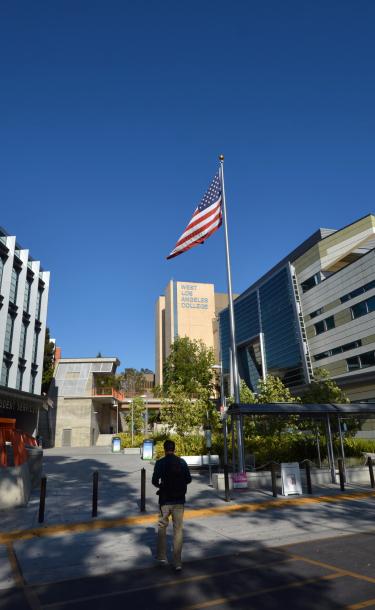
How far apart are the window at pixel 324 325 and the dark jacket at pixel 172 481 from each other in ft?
143

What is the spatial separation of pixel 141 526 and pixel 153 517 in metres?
0.84

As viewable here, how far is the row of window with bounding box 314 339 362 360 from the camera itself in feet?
143

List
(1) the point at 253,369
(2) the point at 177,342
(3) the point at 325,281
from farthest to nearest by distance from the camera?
(1) the point at 253,369, (2) the point at 177,342, (3) the point at 325,281

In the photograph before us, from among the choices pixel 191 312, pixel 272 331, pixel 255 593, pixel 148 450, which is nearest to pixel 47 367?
pixel 148 450

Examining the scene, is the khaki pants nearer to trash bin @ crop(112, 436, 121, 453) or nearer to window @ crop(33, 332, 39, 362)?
trash bin @ crop(112, 436, 121, 453)

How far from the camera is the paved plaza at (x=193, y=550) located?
5.61m

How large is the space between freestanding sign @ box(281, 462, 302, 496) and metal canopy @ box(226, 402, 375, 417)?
184 cm

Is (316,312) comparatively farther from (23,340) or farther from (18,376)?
(18,376)

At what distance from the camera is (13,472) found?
11.7 metres

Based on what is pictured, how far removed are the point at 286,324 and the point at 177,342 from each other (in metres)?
15.9

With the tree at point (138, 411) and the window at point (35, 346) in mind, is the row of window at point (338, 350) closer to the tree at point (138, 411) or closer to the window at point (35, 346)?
the tree at point (138, 411)

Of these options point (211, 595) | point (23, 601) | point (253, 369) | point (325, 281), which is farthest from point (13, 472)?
point (253, 369)

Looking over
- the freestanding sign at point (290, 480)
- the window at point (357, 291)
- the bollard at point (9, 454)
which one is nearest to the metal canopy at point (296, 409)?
the freestanding sign at point (290, 480)

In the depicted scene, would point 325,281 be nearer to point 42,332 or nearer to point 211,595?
point 42,332
